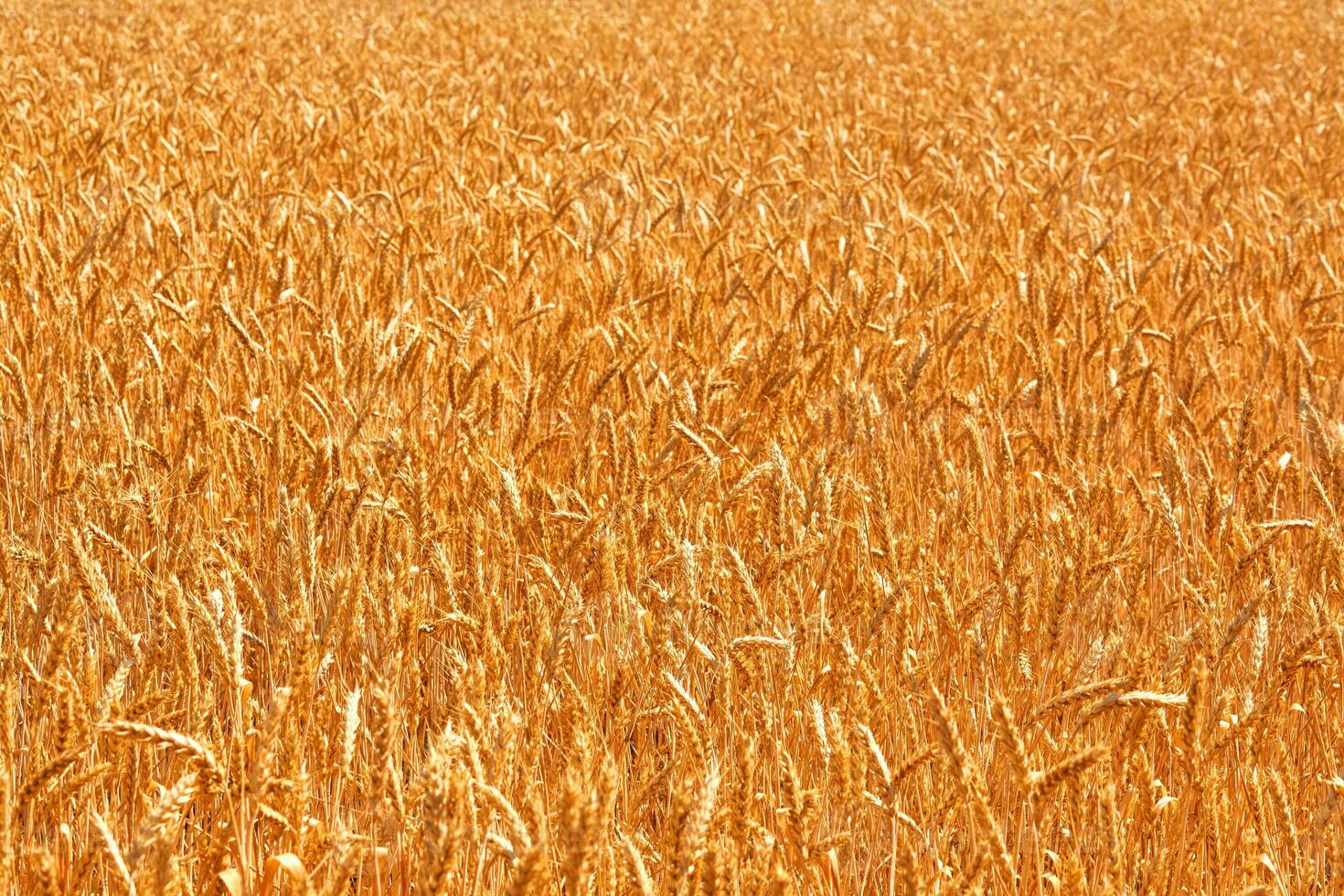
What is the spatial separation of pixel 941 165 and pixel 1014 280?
2.31 meters

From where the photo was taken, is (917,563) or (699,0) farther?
(699,0)

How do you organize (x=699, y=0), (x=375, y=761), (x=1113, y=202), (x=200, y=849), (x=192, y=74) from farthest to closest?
(x=699, y=0)
(x=192, y=74)
(x=1113, y=202)
(x=200, y=849)
(x=375, y=761)

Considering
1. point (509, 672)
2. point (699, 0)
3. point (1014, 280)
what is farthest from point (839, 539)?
point (699, 0)

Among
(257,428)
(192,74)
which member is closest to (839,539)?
(257,428)

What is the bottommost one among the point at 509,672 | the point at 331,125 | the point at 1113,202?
the point at 509,672

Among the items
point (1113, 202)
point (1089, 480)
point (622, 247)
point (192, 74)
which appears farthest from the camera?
point (192, 74)

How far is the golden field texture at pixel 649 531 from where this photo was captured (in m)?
1.36

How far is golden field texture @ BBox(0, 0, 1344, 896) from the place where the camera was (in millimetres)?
1356

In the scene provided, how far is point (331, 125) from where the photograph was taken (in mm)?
5824

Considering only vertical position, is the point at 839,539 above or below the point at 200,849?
above

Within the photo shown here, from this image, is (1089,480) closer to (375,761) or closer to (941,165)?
(375,761)

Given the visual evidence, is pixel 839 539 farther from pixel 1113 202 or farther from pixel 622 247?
pixel 1113 202

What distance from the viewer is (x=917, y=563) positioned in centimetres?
213

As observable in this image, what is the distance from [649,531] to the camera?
216cm
